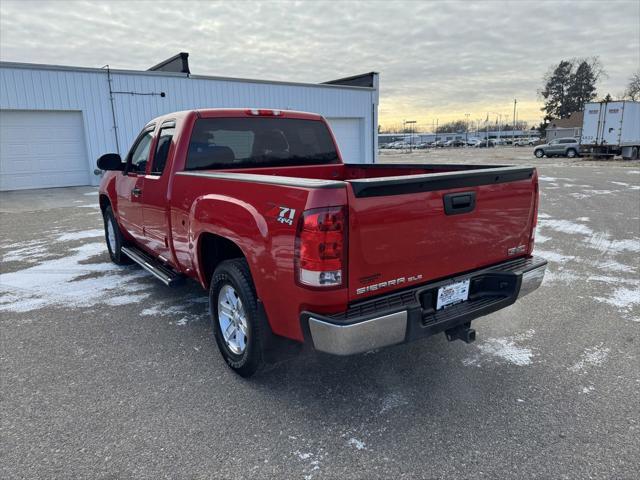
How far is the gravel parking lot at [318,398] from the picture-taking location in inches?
95.3

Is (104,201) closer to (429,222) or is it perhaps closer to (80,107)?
(429,222)

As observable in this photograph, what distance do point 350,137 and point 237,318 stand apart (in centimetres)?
2094

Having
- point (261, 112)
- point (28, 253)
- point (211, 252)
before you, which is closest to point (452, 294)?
point (211, 252)

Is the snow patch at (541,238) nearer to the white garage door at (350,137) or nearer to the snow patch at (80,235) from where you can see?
the snow patch at (80,235)

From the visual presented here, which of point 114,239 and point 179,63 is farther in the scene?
point 179,63

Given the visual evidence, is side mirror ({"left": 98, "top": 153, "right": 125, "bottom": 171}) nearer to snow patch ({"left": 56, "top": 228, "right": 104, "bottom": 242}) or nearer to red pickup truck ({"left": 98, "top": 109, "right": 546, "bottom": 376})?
red pickup truck ({"left": 98, "top": 109, "right": 546, "bottom": 376})

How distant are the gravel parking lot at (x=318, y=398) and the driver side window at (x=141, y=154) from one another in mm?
1424

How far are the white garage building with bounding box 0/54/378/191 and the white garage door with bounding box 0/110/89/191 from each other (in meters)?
0.03

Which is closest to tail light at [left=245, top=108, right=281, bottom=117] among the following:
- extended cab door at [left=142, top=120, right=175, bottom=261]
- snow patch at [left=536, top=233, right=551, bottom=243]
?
extended cab door at [left=142, top=120, right=175, bottom=261]

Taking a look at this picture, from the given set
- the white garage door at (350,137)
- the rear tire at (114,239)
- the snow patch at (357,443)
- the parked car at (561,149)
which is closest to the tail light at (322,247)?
the snow patch at (357,443)

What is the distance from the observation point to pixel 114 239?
632cm

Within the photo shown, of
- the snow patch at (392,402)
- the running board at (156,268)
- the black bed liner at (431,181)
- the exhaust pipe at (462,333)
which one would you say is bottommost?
the snow patch at (392,402)

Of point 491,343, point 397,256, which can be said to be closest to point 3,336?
point 397,256

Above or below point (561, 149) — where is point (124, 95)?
above
